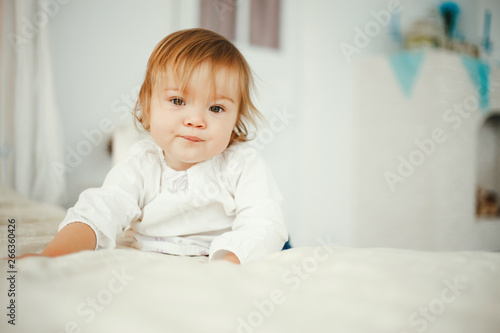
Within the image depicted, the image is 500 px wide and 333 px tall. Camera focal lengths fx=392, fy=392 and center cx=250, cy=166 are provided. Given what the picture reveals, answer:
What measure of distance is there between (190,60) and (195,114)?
0.26 ft

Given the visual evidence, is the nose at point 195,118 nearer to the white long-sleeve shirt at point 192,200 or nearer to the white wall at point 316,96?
the white long-sleeve shirt at point 192,200

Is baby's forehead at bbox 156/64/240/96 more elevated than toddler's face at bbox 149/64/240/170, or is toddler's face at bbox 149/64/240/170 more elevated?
baby's forehead at bbox 156/64/240/96

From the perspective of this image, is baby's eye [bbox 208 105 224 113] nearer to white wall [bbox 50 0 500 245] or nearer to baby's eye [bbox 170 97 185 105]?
baby's eye [bbox 170 97 185 105]

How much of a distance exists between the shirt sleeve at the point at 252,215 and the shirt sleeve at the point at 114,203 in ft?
0.47

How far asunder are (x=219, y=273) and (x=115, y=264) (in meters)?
0.10

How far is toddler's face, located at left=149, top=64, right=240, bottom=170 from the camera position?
0.57 metres

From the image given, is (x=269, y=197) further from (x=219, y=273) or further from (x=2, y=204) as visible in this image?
(x=2, y=204)

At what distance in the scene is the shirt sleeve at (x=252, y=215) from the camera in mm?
559

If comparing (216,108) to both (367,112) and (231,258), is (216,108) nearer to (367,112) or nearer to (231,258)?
(231,258)

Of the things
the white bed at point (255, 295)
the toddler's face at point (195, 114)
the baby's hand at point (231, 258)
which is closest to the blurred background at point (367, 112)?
the toddler's face at point (195, 114)

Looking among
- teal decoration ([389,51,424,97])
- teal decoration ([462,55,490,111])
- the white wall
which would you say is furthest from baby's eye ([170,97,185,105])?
teal decoration ([462,55,490,111])

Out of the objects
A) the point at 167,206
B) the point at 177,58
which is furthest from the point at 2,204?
the point at 177,58

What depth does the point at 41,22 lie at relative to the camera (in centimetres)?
127

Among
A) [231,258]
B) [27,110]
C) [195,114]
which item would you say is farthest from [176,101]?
[27,110]
